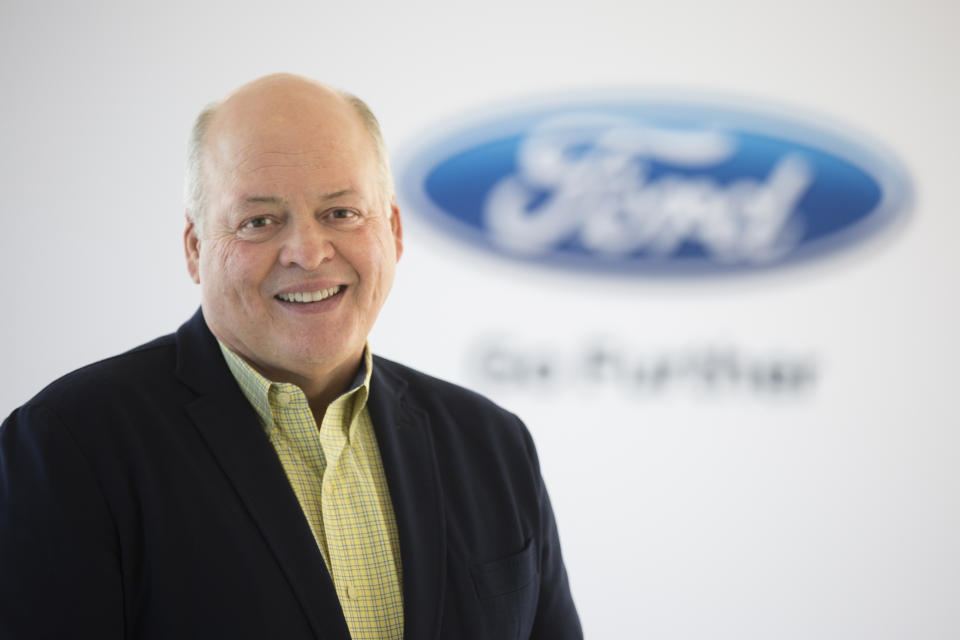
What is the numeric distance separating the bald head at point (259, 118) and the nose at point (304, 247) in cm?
13

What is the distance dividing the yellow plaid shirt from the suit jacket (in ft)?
0.08

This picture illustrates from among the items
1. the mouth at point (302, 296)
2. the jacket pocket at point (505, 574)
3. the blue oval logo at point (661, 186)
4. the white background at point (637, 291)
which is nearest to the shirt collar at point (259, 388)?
the mouth at point (302, 296)

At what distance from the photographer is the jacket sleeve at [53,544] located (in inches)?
39.2

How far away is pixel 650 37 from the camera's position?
3.17 metres

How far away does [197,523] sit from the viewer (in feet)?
3.62

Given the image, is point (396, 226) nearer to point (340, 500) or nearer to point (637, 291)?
point (340, 500)

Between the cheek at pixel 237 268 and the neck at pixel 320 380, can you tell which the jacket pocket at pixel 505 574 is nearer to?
the neck at pixel 320 380

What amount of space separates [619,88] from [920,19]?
1.17m

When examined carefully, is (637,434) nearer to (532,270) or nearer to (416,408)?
(532,270)

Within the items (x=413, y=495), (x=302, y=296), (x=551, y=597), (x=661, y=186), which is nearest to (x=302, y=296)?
(x=302, y=296)

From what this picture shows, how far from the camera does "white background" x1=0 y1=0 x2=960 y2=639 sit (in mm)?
2801

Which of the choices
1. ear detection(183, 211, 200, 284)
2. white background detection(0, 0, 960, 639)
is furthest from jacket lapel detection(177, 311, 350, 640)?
white background detection(0, 0, 960, 639)

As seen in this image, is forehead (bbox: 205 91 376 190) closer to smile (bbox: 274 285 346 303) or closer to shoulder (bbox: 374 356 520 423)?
smile (bbox: 274 285 346 303)

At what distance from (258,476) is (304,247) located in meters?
0.31
